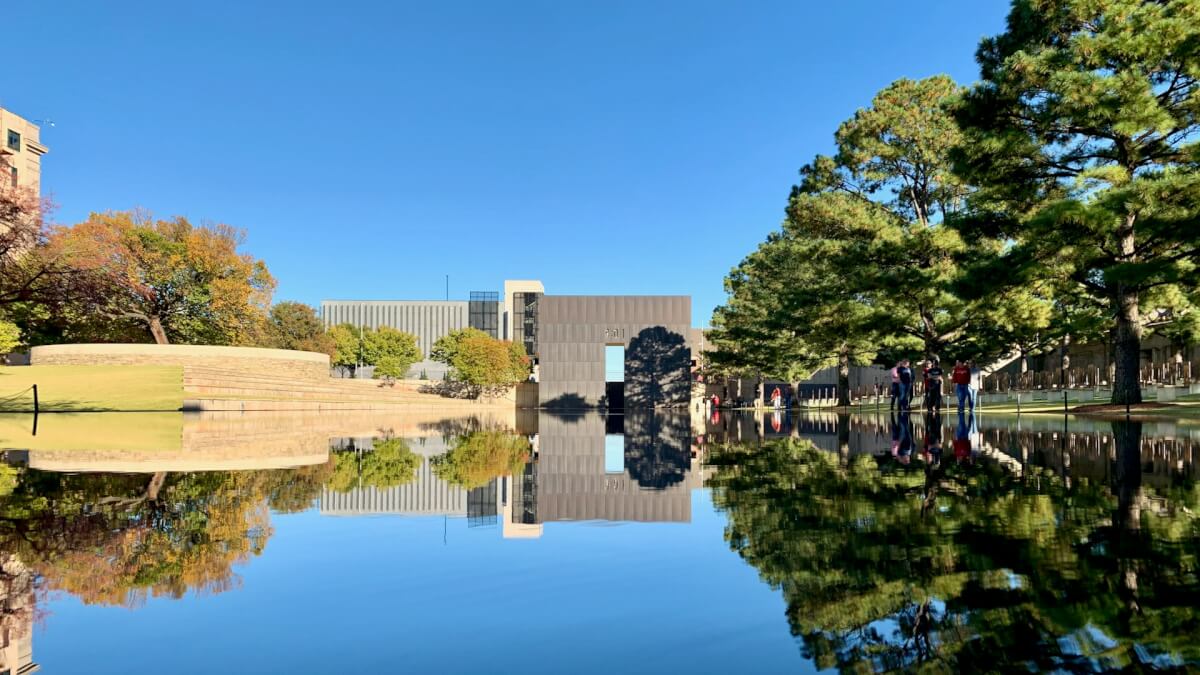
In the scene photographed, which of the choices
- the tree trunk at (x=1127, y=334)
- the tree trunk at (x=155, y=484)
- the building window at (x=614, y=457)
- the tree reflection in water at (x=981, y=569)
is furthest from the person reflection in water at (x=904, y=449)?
the tree trunk at (x=155, y=484)

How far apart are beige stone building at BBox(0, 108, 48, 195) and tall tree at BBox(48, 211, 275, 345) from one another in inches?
1025

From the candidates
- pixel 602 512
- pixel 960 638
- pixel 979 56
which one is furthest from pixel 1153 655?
pixel 979 56

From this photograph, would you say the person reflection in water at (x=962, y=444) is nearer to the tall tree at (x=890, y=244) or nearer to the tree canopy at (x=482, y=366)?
the tall tree at (x=890, y=244)

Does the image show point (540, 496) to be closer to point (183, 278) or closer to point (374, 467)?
point (374, 467)

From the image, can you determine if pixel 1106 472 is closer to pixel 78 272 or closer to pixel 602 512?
pixel 602 512

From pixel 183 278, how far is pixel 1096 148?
4746cm

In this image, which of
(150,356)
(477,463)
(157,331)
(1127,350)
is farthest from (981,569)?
(157,331)

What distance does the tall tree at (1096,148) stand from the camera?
15.4 metres

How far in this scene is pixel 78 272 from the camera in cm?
1964

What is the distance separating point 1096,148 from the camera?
17812mm

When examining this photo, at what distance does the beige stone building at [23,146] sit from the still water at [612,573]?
73596 mm

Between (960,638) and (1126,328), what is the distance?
64.0 feet

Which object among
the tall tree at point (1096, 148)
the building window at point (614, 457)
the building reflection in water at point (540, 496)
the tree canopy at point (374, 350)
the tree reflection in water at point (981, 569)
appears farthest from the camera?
the tree canopy at point (374, 350)

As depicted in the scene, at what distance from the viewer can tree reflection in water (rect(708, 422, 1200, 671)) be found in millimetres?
2480
